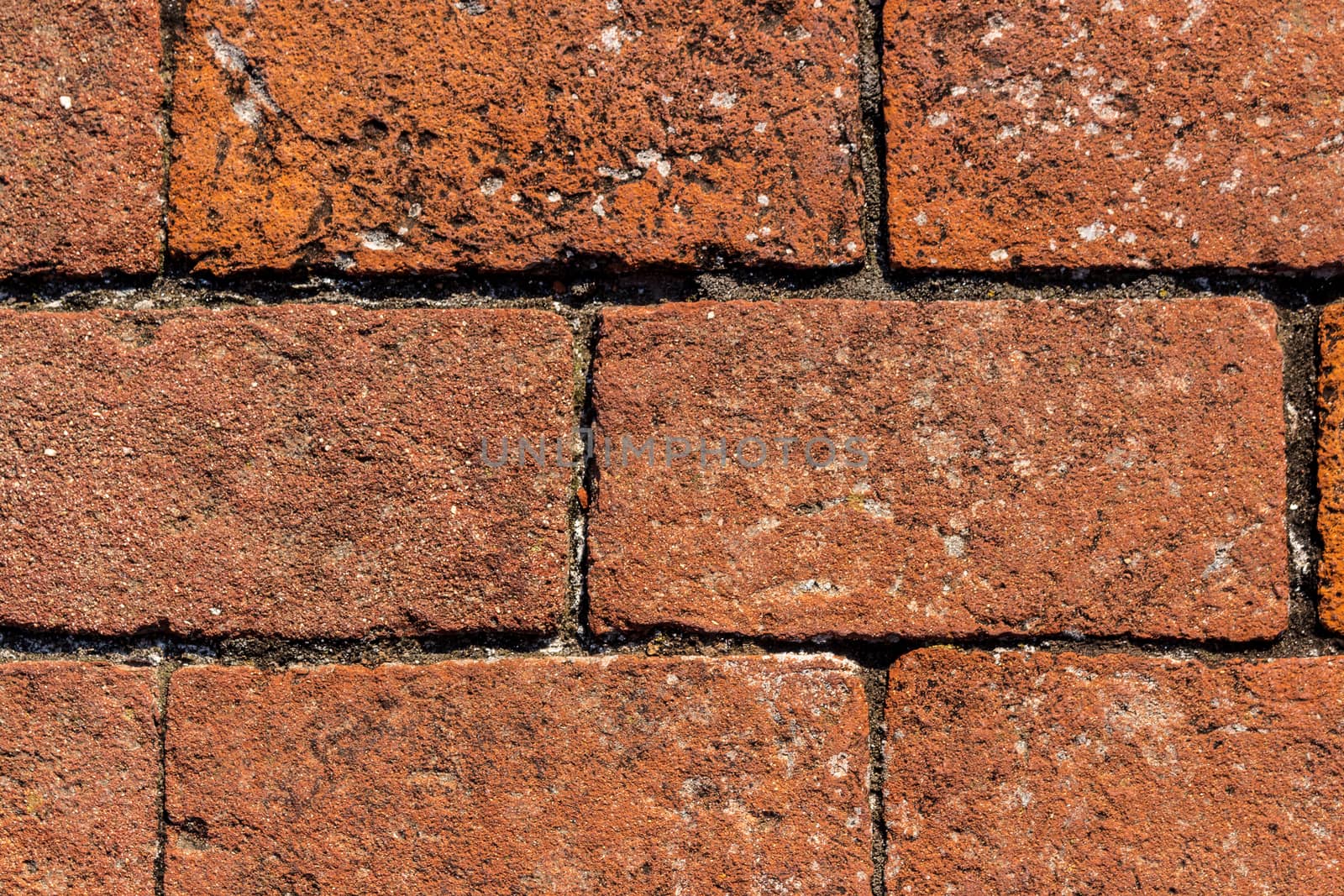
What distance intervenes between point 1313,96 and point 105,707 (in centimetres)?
130

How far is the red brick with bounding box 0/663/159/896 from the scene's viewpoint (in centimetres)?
78

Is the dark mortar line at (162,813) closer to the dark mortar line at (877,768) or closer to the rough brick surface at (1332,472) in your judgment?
the dark mortar line at (877,768)

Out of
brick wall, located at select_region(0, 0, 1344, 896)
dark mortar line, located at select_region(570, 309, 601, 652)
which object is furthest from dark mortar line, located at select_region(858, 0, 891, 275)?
dark mortar line, located at select_region(570, 309, 601, 652)

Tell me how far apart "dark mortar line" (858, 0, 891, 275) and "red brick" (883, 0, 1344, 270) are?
0.03 feet

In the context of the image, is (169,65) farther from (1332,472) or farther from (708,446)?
(1332,472)

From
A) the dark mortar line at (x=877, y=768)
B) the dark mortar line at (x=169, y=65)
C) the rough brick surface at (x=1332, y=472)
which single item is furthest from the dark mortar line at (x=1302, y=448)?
the dark mortar line at (x=169, y=65)

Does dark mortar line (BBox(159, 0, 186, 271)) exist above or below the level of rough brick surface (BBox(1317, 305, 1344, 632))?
above

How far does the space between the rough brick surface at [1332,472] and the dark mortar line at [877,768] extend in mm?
439

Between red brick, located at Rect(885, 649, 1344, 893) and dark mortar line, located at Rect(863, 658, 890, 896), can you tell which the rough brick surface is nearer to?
red brick, located at Rect(885, 649, 1344, 893)

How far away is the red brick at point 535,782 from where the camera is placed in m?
0.76

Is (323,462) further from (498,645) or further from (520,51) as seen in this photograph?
(520,51)

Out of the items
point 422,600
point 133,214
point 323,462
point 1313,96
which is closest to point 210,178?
point 133,214

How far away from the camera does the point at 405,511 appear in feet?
2.50

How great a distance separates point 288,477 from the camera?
77 centimetres
